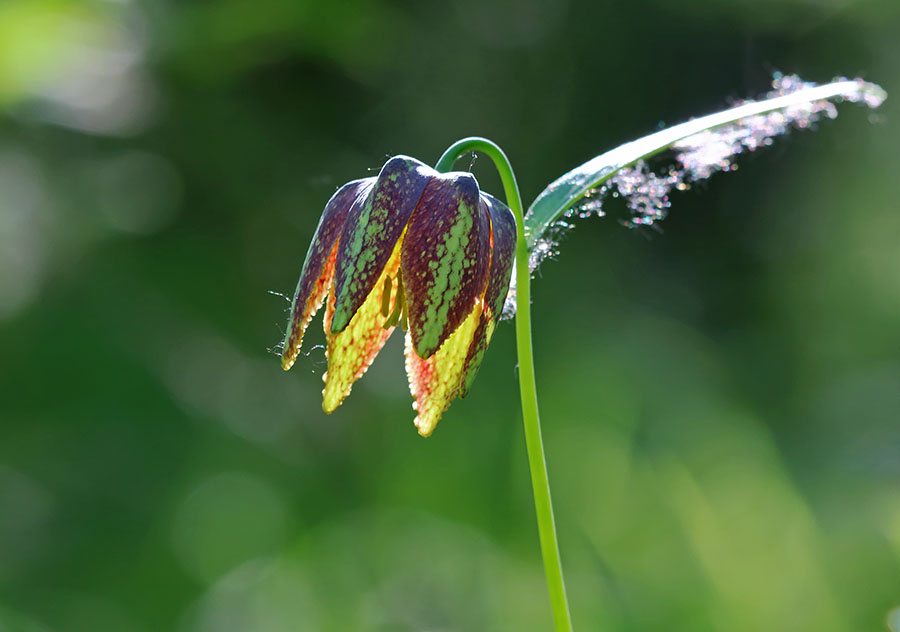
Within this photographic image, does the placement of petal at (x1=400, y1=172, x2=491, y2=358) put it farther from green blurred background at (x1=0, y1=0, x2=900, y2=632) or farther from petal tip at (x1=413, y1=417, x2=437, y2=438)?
green blurred background at (x1=0, y1=0, x2=900, y2=632)

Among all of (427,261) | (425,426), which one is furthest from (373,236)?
(425,426)

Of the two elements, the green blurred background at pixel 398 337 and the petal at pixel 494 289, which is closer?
the petal at pixel 494 289

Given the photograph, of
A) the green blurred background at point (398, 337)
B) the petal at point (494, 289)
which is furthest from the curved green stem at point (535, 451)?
the green blurred background at point (398, 337)

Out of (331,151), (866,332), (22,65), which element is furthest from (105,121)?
(866,332)

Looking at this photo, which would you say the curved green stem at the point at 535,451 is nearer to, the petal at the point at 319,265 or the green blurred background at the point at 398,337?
the petal at the point at 319,265

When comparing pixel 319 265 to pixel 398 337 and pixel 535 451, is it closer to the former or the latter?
pixel 535 451

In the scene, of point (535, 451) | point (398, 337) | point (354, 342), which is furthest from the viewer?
point (398, 337)
